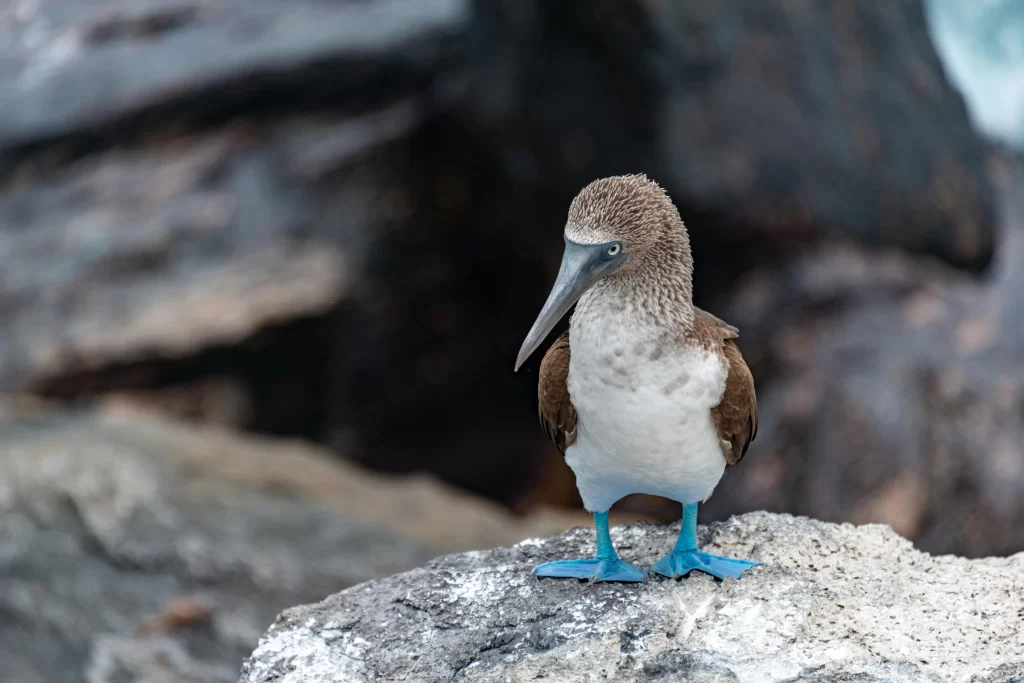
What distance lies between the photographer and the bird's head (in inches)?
96.5

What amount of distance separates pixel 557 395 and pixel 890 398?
11.9 feet

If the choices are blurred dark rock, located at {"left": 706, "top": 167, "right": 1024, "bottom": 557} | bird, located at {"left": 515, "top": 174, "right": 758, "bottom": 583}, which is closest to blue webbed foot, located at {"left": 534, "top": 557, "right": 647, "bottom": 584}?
bird, located at {"left": 515, "top": 174, "right": 758, "bottom": 583}

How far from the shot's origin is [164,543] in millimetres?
5371

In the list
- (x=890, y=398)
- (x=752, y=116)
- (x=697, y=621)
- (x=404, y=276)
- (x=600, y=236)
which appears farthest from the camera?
(x=404, y=276)

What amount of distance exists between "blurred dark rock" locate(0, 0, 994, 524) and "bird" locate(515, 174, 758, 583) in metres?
3.65

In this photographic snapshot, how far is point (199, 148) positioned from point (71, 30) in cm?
174

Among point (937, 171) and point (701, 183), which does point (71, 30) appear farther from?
point (937, 171)

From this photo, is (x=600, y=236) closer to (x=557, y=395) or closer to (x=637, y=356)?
(x=637, y=356)

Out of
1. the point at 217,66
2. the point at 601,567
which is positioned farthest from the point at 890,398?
the point at 217,66

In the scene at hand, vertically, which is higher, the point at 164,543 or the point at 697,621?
the point at 164,543

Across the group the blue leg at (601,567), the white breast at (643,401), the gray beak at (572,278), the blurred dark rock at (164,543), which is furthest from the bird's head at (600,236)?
the blurred dark rock at (164,543)

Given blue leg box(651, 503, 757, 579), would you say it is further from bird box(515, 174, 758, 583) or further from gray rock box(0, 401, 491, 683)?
gray rock box(0, 401, 491, 683)

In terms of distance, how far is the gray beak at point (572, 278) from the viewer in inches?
96.7

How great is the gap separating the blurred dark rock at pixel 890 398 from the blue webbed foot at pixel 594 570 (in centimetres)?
293
